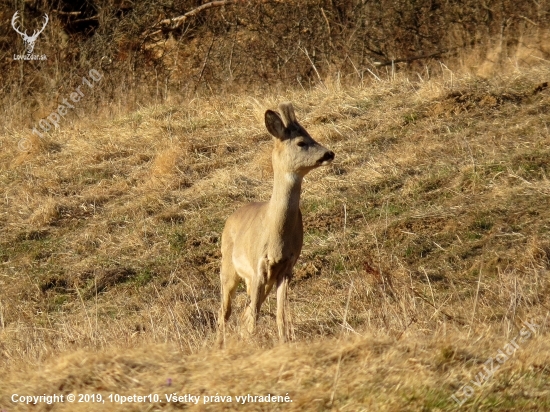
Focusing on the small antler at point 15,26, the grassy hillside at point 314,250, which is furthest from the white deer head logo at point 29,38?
the grassy hillside at point 314,250

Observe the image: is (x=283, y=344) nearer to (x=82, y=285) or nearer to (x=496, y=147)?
(x=82, y=285)

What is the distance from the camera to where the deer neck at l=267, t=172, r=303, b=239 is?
7.46 m

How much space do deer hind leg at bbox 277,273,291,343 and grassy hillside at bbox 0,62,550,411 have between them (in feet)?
0.53

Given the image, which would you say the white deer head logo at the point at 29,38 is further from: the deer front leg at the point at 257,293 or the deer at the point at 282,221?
the deer front leg at the point at 257,293

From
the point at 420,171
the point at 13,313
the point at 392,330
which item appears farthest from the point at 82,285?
the point at 392,330

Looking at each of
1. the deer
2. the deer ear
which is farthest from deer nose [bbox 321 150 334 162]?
the deer ear

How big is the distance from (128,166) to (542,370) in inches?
364

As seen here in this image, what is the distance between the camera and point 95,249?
39.4 ft

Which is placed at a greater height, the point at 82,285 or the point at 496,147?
the point at 496,147

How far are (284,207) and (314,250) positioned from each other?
3348 millimetres

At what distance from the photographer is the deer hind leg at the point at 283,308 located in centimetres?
724

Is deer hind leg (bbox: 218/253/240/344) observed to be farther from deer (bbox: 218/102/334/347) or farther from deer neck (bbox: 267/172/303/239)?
deer neck (bbox: 267/172/303/239)

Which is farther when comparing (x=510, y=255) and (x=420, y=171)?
(x=420, y=171)

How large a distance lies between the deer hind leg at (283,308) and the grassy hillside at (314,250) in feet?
0.53
